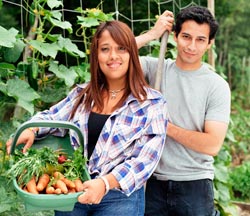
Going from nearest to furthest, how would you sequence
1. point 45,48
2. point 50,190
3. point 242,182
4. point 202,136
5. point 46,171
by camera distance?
point 50,190
point 46,171
point 202,136
point 45,48
point 242,182

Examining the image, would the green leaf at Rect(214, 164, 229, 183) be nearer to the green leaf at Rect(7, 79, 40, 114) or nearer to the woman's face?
the green leaf at Rect(7, 79, 40, 114)

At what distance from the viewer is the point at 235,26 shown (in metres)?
9.60

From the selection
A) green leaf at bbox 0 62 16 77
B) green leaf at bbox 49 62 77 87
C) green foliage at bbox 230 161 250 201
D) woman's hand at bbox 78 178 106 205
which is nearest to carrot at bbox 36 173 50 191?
woman's hand at bbox 78 178 106 205

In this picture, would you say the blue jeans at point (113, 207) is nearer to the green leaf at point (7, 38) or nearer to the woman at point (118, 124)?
the woman at point (118, 124)

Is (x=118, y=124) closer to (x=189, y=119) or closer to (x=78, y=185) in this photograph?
(x=78, y=185)

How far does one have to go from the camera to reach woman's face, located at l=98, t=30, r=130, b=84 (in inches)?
73.9

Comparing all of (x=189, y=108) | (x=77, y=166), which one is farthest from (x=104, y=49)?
(x=189, y=108)

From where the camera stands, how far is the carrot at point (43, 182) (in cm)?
169

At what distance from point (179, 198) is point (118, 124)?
0.62m

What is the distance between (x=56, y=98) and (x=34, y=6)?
0.45 metres

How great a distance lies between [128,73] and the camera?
1.93 m

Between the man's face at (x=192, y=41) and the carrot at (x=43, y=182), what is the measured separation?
2.61 feet

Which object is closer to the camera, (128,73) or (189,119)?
(128,73)

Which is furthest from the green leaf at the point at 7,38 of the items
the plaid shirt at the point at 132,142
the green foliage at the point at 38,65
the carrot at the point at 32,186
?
the carrot at the point at 32,186
